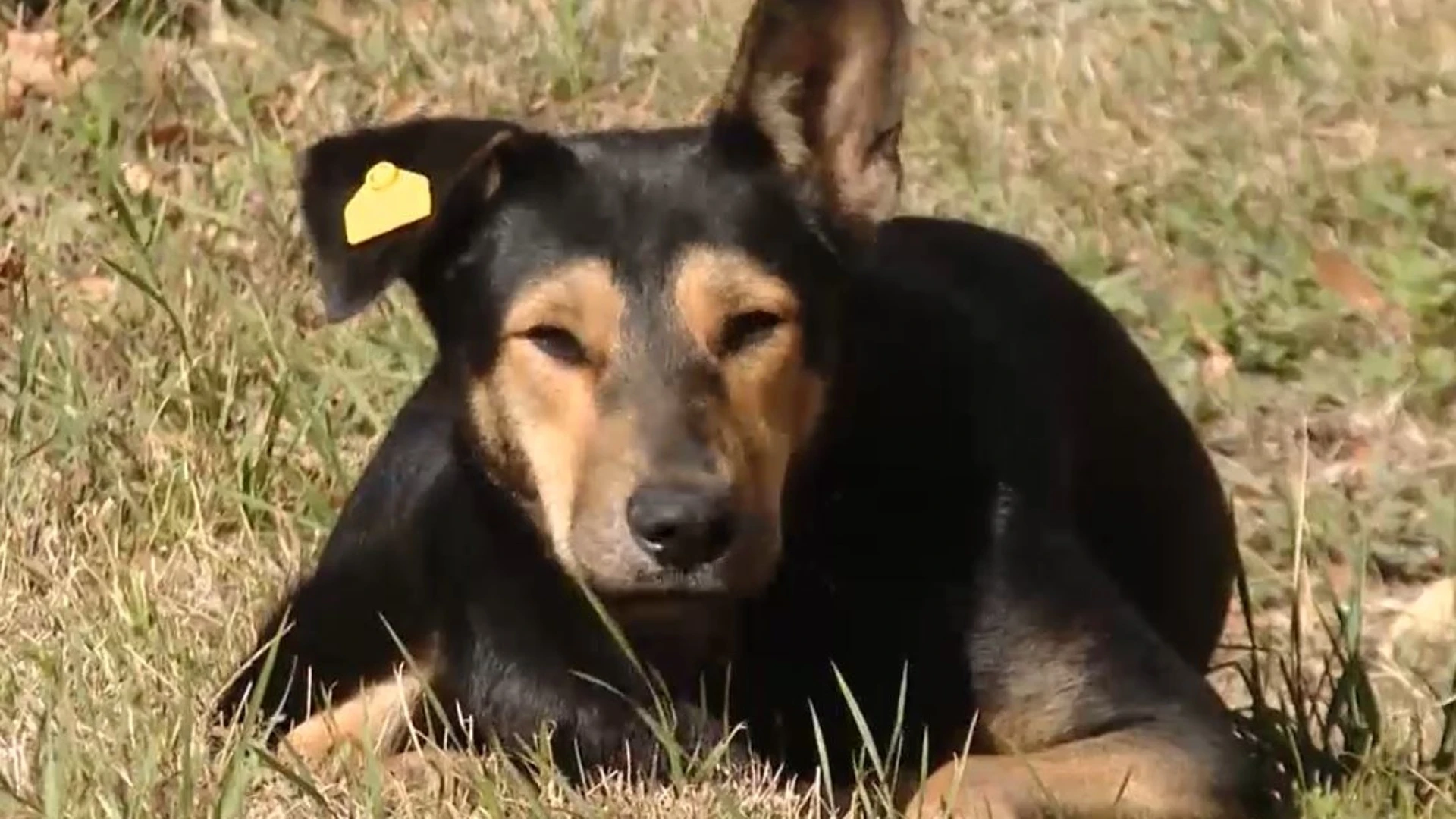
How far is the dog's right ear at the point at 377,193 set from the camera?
381 centimetres

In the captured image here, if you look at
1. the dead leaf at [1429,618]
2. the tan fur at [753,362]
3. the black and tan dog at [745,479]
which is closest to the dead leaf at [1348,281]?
the dead leaf at [1429,618]

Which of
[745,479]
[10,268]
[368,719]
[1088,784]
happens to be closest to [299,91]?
[10,268]

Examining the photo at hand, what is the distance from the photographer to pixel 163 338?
18.9ft

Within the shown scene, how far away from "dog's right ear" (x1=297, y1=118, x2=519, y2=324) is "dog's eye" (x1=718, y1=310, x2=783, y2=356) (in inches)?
17.9

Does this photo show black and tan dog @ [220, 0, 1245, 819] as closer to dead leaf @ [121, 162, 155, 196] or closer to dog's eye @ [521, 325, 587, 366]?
dog's eye @ [521, 325, 587, 366]

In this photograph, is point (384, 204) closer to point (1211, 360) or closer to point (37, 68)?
point (1211, 360)

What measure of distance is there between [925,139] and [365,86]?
1.59 metres

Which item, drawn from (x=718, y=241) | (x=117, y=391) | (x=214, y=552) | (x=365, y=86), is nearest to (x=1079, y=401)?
(x=718, y=241)

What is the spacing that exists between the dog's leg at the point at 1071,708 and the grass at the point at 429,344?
23 cm

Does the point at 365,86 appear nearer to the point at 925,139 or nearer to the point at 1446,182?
the point at 925,139

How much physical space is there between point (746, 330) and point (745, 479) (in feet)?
0.80

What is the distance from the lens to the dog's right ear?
381 centimetres

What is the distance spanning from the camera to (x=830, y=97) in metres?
4.05

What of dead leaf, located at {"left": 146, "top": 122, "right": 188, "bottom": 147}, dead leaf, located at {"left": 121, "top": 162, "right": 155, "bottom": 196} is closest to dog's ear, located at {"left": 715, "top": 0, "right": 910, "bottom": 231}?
dead leaf, located at {"left": 121, "top": 162, "right": 155, "bottom": 196}
